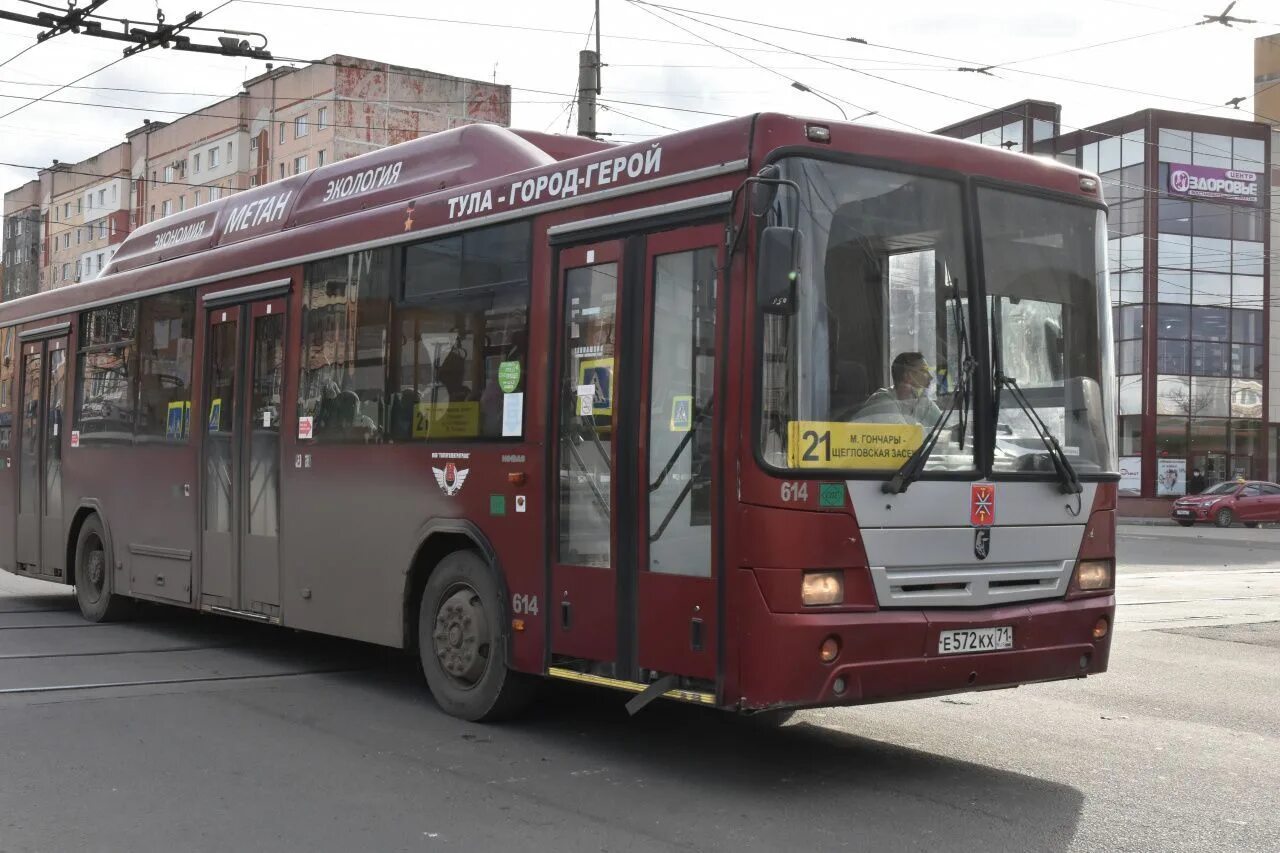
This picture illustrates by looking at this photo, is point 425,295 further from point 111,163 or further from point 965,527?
point 111,163

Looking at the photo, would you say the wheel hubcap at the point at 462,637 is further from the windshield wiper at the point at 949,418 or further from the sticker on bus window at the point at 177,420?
the sticker on bus window at the point at 177,420

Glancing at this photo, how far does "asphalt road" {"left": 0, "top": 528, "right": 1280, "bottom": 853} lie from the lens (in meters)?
5.75

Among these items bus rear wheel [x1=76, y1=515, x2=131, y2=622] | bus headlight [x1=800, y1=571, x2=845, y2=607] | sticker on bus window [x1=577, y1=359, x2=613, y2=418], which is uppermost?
sticker on bus window [x1=577, y1=359, x2=613, y2=418]

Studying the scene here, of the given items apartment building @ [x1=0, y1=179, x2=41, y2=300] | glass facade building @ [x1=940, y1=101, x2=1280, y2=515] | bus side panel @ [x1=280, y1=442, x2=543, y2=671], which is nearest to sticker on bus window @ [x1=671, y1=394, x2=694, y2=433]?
bus side panel @ [x1=280, y1=442, x2=543, y2=671]

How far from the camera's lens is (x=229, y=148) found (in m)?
72.0

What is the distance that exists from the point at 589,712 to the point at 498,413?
74.7 inches

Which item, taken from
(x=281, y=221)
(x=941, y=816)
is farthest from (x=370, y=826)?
(x=281, y=221)

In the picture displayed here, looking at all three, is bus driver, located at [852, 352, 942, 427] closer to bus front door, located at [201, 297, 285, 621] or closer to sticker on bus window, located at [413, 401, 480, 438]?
sticker on bus window, located at [413, 401, 480, 438]

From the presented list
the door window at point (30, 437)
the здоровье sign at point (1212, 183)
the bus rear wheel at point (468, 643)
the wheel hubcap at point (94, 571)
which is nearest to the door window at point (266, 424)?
the bus rear wheel at point (468, 643)

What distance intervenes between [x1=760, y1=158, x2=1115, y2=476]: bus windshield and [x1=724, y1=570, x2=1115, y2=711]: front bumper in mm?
663

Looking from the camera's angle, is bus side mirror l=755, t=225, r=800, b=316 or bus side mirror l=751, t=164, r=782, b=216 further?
bus side mirror l=751, t=164, r=782, b=216

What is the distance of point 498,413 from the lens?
784 centimetres

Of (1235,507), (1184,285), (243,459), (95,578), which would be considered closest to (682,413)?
(243,459)

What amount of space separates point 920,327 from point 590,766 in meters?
2.66
